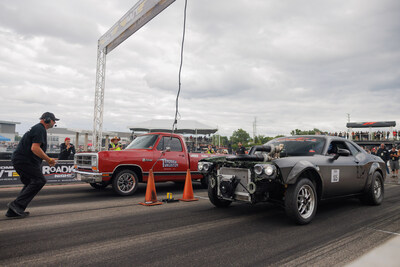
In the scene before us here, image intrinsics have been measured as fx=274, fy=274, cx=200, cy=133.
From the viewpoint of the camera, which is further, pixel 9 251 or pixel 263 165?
pixel 263 165

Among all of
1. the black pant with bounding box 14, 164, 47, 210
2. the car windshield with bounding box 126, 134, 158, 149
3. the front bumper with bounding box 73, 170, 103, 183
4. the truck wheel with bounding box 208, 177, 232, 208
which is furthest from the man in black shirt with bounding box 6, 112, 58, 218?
the car windshield with bounding box 126, 134, 158, 149

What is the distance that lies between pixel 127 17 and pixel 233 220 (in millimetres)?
14667

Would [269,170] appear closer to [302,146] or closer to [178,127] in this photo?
[302,146]

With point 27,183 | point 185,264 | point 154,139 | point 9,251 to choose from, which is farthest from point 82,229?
point 154,139

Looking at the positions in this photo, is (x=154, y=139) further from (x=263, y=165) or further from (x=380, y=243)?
(x=380, y=243)

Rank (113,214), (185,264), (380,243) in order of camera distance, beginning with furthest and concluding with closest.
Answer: (113,214)
(380,243)
(185,264)

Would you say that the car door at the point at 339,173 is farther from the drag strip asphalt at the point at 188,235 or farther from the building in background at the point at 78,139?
the building in background at the point at 78,139

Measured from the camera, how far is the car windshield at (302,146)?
544 cm

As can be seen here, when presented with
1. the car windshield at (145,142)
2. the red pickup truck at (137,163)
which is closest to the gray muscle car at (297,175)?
the red pickup truck at (137,163)

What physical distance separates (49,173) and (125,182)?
4382 mm

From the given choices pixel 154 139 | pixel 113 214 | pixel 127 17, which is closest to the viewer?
pixel 113 214

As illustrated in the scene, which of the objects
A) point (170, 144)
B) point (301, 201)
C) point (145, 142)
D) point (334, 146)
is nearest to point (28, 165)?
point (145, 142)

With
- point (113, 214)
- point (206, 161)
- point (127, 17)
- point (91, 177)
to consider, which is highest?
point (127, 17)

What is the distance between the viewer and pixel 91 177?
7.05 m
